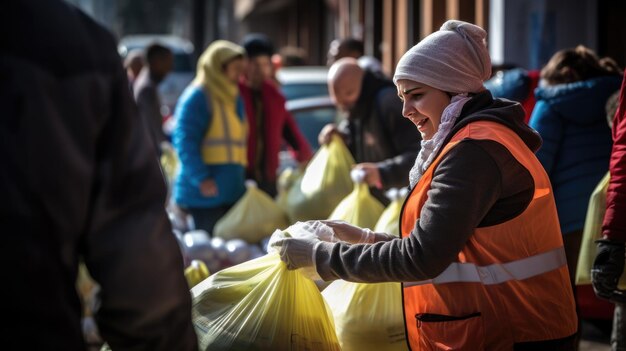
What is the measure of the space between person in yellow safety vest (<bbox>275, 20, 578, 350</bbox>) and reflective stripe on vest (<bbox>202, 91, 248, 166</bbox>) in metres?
4.03

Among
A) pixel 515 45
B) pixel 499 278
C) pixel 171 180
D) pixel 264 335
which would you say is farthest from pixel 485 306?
pixel 515 45

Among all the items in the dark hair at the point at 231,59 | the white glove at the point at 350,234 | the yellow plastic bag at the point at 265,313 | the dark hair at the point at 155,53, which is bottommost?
the dark hair at the point at 155,53

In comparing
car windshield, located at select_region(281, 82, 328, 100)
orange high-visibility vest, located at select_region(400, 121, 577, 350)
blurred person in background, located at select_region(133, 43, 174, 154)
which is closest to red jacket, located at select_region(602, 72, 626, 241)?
orange high-visibility vest, located at select_region(400, 121, 577, 350)

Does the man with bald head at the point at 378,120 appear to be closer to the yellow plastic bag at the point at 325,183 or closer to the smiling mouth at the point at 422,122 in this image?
the yellow plastic bag at the point at 325,183

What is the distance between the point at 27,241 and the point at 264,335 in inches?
56.2

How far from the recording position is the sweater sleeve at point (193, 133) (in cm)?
693

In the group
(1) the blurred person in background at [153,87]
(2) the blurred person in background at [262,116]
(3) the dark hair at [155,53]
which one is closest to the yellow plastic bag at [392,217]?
(2) the blurred person in background at [262,116]

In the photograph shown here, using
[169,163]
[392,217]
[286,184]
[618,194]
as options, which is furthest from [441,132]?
[169,163]

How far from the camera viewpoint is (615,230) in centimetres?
395

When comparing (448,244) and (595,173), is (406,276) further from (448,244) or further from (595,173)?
(595,173)

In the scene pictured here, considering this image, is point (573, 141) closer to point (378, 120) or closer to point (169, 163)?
point (378, 120)

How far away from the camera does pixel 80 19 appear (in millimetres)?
1971

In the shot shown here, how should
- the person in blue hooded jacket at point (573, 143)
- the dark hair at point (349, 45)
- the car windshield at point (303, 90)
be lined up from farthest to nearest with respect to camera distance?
the car windshield at point (303, 90), the dark hair at point (349, 45), the person in blue hooded jacket at point (573, 143)

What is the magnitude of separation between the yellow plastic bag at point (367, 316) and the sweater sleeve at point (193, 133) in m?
3.12
